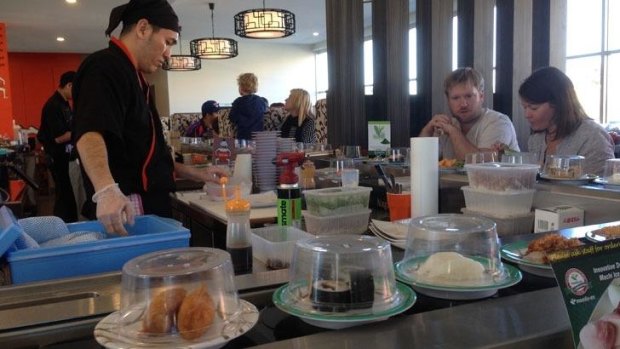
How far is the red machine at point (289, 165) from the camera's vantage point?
220cm

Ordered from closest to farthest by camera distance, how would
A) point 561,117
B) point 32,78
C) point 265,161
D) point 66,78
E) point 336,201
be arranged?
point 336,201
point 561,117
point 265,161
point 66,78
point 32,78

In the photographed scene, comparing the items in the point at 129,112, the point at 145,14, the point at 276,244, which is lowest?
the point at 276,244

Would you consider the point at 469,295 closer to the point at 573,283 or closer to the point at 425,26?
the point at 573,283

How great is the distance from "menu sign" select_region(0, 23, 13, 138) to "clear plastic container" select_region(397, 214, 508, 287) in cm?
954

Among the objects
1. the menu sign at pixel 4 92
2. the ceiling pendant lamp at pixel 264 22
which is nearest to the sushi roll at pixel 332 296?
the ceiling pendant lamp at pixel 264 22

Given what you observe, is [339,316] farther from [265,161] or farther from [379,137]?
[379,137]

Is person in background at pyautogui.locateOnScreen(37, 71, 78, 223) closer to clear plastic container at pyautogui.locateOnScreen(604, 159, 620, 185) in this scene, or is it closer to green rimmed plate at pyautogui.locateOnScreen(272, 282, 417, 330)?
clear plastic container at pyautogui.locateOnScreen(604, 159, 620, 185)

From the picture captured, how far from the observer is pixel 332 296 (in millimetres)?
870

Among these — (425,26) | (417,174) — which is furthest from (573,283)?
(425,26)

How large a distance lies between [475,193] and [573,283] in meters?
0.92

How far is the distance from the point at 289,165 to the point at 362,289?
1.52 meters

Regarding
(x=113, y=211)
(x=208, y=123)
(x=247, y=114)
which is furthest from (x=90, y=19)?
(x=113, y=211)

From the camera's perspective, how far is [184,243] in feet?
4.65

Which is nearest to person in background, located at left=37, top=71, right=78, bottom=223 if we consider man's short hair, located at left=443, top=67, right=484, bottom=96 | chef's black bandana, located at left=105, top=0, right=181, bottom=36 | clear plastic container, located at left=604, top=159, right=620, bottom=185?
chef's black bandana, located at left=105, top=0, right=181, bottom=36
